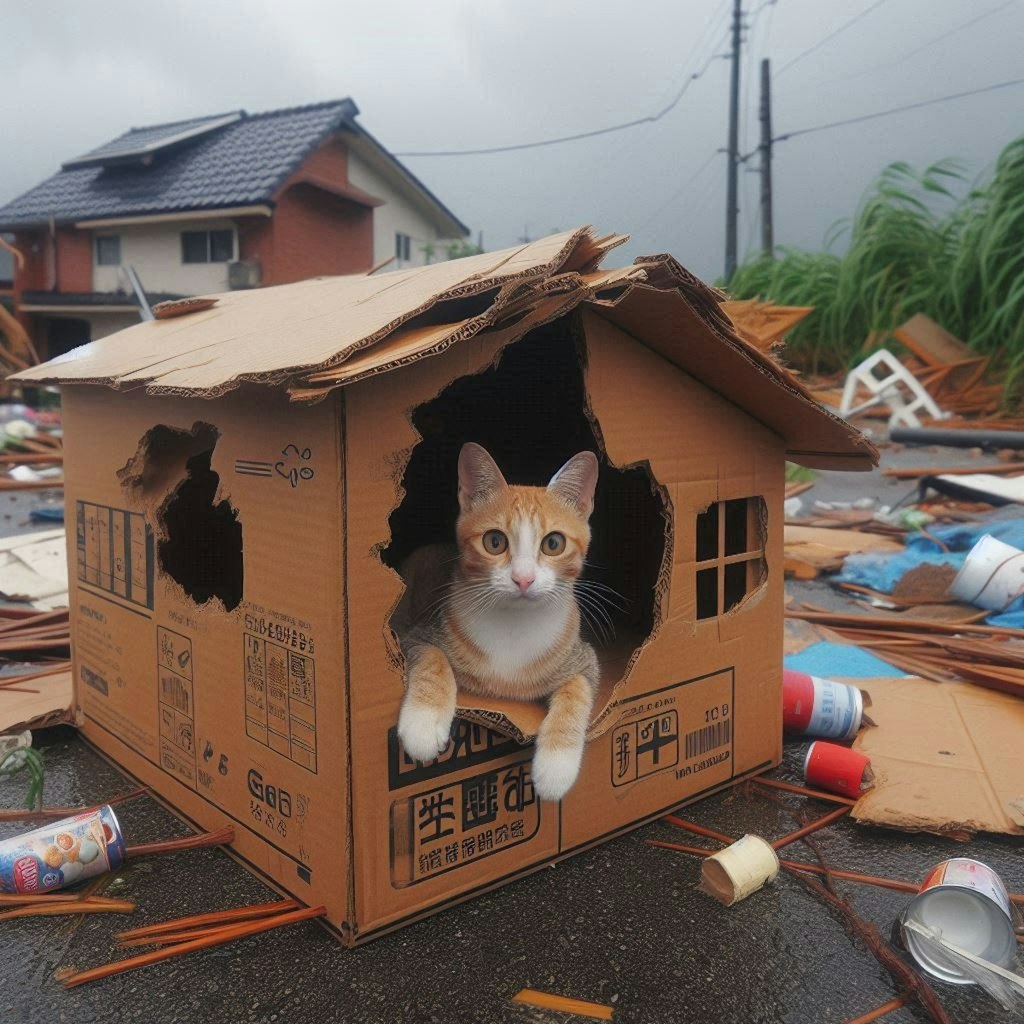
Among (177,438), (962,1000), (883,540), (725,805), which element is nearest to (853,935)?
(962,1000)

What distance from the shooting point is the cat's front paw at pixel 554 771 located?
1.39 meters

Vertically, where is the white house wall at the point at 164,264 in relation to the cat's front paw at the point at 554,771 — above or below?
above

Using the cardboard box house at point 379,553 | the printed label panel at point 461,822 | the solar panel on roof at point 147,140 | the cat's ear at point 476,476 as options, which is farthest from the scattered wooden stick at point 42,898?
the solar panel on roof at point 147,140

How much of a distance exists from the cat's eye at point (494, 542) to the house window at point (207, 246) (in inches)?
502

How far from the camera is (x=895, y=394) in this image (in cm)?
750

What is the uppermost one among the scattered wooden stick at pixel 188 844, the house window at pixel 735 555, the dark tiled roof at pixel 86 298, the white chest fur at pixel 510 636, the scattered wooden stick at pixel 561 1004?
the dark tiled roof at pixel 86 298

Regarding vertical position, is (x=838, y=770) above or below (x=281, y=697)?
below

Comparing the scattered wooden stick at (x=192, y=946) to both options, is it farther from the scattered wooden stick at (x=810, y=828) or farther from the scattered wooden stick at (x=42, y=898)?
the scattered wooden stick at (x=810, y=828)

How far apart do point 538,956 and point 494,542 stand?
69 centimetres

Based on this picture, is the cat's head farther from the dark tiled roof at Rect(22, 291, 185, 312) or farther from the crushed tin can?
the dark tiled roof at Rect(22, 291, 185, 312)

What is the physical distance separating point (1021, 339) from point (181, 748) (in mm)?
7851

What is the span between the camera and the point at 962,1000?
3.97 feet

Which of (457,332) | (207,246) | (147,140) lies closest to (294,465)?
(457,332)

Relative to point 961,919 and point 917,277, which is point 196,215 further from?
point 961,919
